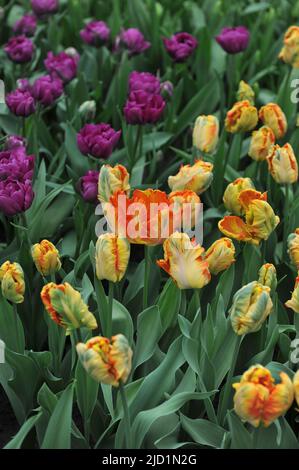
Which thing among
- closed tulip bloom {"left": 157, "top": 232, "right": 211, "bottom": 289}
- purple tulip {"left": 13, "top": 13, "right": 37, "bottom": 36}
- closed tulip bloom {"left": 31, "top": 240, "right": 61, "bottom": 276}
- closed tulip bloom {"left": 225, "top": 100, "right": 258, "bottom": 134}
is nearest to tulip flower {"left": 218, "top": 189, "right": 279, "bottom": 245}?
closed tulip bloom {"left": 157, "top": 232, "right": 211, "bottom": 289}

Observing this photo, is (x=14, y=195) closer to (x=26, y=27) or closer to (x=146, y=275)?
(x=146, y=275)

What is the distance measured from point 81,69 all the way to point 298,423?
6.42ft

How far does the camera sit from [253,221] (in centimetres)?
189

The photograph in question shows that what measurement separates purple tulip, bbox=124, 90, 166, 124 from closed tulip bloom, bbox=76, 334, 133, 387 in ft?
3.84

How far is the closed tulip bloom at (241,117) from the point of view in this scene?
2.51 metres

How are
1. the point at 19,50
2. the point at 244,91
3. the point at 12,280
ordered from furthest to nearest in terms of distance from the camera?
the point at 19,50
the point at 244,91
the point at 12,280

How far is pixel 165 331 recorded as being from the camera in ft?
6.82

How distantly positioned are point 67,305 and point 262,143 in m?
0.95

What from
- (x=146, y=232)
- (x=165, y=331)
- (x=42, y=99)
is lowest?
(x=165, y=331)

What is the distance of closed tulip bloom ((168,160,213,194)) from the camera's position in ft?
6.90

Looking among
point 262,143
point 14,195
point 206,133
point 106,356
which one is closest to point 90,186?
point 14,195

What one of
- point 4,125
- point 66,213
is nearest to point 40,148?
point 4,125

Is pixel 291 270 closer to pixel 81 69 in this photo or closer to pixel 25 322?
pixel 25 322

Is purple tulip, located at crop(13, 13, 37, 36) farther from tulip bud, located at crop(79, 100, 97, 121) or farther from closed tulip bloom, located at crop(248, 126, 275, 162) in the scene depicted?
closed tulip bloom, located at crop(248, 126, 275, 162)
